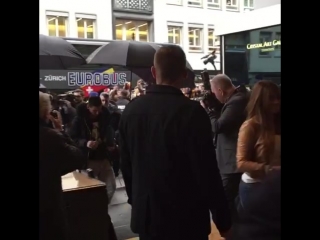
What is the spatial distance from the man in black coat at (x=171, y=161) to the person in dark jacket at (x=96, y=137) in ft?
0.69

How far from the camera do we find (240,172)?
1.29 metres

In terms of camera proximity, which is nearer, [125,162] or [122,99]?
[125,162]

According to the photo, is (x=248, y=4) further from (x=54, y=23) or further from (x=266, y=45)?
(x=54, y=23)

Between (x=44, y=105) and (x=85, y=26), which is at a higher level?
(x=85, y=26)

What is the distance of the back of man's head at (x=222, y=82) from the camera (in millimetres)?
1373

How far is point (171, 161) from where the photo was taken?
1.12m

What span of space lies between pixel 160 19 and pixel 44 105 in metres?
0.58

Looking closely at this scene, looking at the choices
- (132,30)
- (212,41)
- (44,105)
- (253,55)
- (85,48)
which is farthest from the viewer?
(85,48)

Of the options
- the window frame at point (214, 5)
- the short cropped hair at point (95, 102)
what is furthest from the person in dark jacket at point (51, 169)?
the window frame at point (214, 5)

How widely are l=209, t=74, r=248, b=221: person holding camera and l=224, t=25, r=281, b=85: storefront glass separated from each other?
77 millimetres

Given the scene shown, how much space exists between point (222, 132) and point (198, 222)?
1.04ft

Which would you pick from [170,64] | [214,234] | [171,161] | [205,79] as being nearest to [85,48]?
[205,79]
